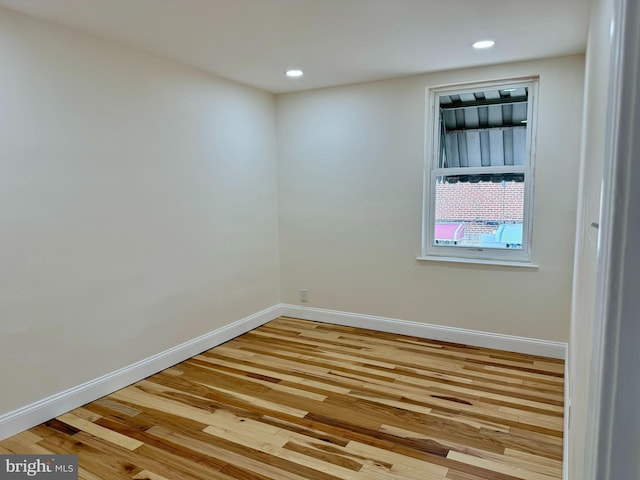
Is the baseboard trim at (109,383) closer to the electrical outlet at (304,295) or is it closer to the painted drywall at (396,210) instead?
the electrical outlet at (304,295)

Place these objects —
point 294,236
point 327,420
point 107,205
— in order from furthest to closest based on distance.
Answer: point 294,236
point 107,205
point 327,420

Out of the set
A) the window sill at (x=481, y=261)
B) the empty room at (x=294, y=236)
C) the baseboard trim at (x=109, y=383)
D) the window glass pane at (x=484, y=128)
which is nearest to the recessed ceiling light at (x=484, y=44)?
the empty room at (x=294, y=236)

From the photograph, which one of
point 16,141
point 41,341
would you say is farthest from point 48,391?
point 16,141

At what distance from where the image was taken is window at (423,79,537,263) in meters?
3.64

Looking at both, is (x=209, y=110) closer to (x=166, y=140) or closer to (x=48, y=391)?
(x=166, y=140)

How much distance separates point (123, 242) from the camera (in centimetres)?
310

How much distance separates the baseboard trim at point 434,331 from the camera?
12.0 ft

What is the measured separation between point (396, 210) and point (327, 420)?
2.17 meters

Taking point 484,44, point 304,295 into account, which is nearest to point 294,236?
point 304,295

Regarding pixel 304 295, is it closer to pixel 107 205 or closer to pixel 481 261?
pixel 481 261

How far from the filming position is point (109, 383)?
9.96 ft

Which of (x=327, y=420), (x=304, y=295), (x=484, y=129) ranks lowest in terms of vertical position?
(x=327, y=420)

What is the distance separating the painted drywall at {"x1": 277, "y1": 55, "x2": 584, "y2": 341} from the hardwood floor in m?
0.51

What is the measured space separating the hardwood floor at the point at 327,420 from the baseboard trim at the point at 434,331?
11 centimetres
